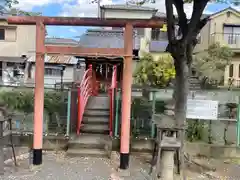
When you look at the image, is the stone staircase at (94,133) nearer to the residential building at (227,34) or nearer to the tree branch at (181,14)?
the tree branch at (181,14)

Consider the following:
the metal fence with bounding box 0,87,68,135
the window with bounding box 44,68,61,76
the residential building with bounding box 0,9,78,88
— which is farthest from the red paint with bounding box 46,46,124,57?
the window with bounding box 44,68,61,76

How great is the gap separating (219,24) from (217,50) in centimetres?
569

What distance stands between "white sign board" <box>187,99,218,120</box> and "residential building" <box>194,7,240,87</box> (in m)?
21.5

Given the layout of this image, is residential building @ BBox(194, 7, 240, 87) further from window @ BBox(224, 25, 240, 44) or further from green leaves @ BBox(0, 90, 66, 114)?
green leaves @ BBox(0, 90, 66, 114)

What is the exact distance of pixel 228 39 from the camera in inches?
1224

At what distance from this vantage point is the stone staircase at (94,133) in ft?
28.8

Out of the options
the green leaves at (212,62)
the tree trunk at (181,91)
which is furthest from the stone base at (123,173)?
the green leaves at (212,62)

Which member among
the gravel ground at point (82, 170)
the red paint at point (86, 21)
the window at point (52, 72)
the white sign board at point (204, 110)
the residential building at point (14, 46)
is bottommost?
the gravel ground at point (82, 170)

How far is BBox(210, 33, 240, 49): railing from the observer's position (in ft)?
99.9

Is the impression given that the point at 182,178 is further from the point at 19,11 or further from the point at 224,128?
the point at 19,11

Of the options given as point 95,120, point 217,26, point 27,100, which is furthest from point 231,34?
point 27,100

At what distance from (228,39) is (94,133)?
952 inches

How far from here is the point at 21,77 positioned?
29.0 metres

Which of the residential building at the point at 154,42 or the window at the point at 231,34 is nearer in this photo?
the residential building at the point at 154,42
